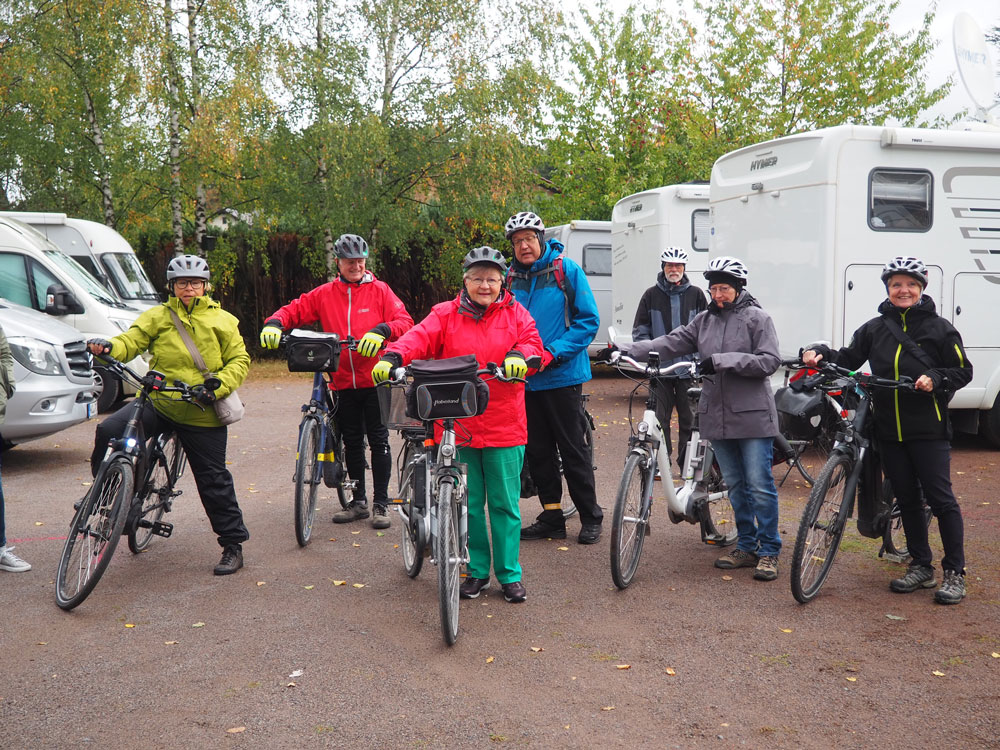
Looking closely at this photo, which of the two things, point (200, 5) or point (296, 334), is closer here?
point (296, 334)

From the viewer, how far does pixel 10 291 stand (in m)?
12.9

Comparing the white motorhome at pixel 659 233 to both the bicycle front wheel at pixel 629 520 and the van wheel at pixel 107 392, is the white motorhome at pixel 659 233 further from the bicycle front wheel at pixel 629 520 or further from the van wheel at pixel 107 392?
the bicycle front wheel at pixel 629 520

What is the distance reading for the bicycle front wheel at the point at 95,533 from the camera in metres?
5.38

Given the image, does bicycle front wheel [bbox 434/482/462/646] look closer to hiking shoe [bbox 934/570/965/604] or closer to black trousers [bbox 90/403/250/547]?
black trousers [bbox 90/403/250/547]

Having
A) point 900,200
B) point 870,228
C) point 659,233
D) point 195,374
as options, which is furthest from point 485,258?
point 659,233

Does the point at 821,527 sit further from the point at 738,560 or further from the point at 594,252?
the point at 594,252

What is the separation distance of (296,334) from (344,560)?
1.46 metres

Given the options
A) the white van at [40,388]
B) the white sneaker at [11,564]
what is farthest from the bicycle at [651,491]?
the white van at [40,388]

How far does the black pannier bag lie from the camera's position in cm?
488

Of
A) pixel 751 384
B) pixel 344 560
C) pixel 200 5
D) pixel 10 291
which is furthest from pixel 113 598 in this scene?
pixel 200 5

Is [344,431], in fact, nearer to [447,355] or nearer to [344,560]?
[344,560]

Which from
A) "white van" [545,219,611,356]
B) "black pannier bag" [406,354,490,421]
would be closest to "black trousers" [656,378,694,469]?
"black pannier bag" [406,354,490,421]

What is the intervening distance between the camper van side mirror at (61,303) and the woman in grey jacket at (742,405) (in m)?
8.67

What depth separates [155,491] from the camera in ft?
20.3
